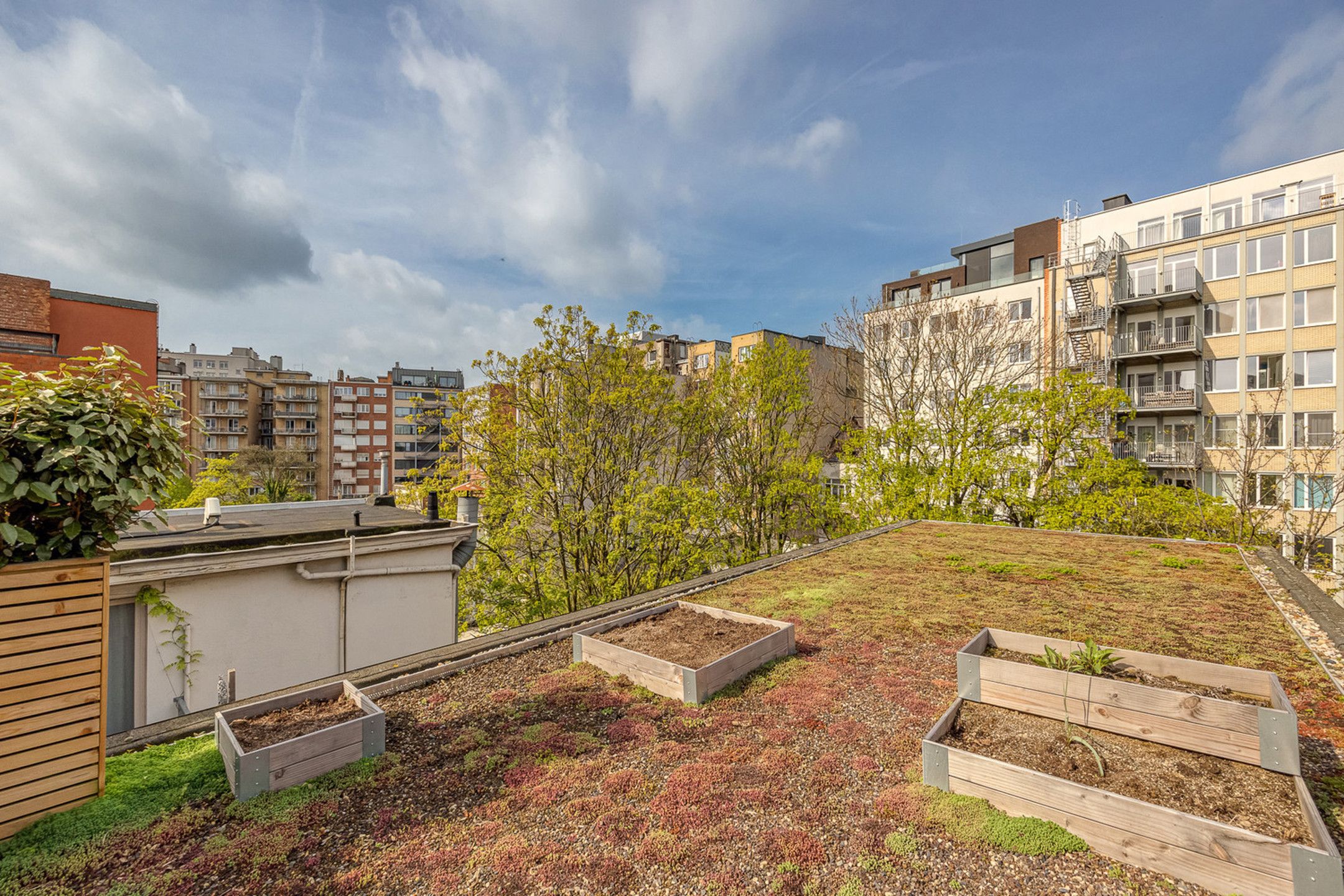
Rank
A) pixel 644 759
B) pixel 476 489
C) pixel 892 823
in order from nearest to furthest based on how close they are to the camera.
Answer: pixel 892 823
pixel 644 759
pixel 476 489

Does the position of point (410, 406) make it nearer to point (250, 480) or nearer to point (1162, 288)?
point (250, 480)

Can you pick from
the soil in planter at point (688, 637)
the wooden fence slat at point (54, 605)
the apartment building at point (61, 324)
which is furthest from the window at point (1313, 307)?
the apartment building at point (61, 324)

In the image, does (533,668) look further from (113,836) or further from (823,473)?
(823,473)

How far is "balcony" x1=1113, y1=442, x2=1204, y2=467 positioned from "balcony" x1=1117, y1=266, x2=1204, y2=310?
6.57m

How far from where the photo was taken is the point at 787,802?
2.95 metres

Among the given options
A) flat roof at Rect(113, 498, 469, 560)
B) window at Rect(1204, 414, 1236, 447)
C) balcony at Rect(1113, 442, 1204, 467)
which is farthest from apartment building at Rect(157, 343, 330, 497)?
window at Rect(1204, 414, 1236, 447)

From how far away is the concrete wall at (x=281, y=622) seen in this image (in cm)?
643

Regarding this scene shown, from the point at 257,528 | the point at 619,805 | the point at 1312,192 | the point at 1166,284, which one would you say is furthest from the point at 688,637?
the point at 1312,192

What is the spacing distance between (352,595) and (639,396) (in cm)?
755

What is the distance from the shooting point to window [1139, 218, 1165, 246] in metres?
27.4

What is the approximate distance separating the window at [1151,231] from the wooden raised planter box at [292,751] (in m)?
36.6

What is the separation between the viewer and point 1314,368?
73.8 feet

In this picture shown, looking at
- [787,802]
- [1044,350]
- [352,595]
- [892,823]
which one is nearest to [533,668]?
[787,802]

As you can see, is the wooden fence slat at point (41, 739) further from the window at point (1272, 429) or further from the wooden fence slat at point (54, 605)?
the window at point (1272, 429)
